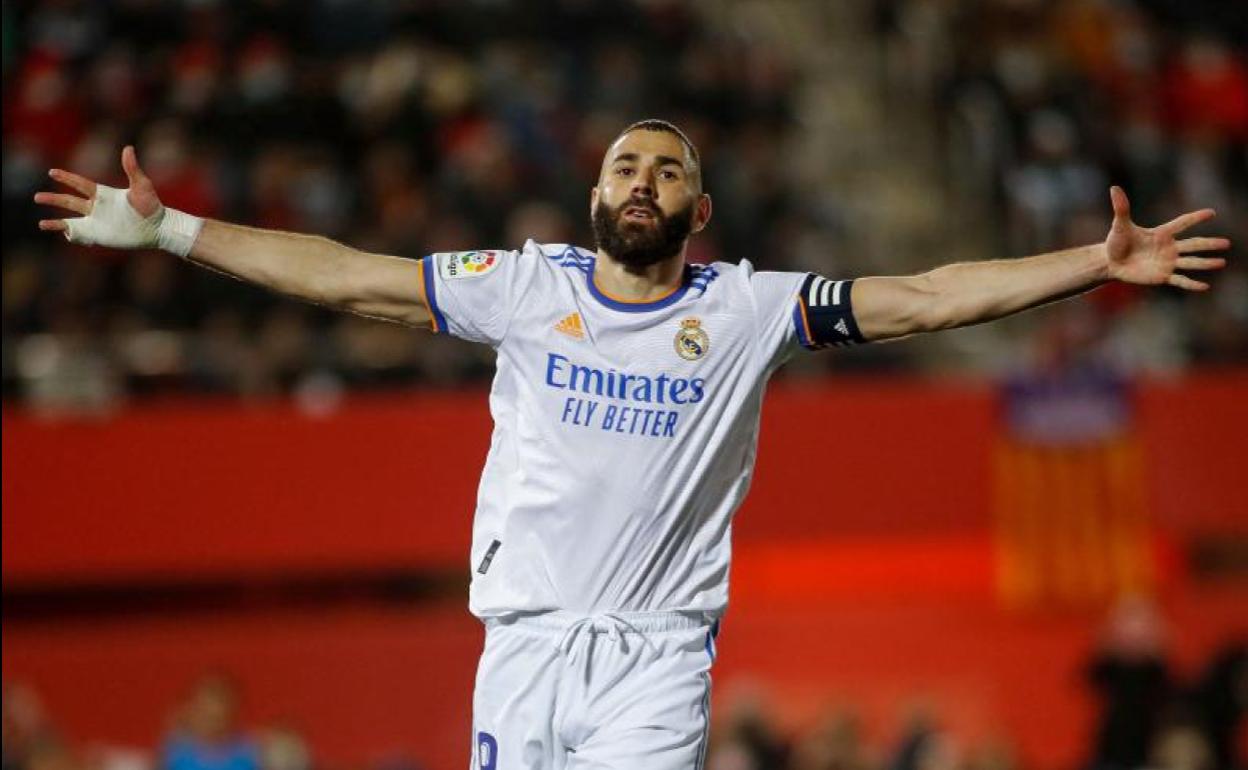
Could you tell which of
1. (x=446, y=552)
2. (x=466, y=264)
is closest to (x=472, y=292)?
(x=466, y=264)

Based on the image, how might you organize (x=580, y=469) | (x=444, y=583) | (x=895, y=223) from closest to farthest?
1. (x=580, y=469)
2. (x=444, y=583)
3. (x=895, y=223)

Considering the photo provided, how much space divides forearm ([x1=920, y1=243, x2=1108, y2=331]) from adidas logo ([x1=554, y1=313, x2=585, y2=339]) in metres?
1.03

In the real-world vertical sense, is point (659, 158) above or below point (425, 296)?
above

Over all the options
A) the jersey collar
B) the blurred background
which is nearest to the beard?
the jersey collar

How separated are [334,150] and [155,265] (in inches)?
78.0

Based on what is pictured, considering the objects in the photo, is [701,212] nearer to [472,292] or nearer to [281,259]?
[472,292]

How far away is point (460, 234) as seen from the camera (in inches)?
580

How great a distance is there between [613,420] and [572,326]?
33 centimetres

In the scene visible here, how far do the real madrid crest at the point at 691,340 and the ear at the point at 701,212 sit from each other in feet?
0.99

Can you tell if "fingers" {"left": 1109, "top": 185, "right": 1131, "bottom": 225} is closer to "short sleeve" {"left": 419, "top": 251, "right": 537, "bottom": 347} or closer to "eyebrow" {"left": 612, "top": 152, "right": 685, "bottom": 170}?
"eyebrow" {"left": 612, "top": 152, "right": 685, "bottom": 170}

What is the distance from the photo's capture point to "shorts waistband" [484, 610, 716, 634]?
6051 millimetres

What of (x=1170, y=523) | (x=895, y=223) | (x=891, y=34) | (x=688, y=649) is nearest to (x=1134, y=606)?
(x=1170, y=523)

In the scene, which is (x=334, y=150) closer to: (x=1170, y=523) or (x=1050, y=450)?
(x=1050, y=450)

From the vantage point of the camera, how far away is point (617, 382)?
20.0 ft
